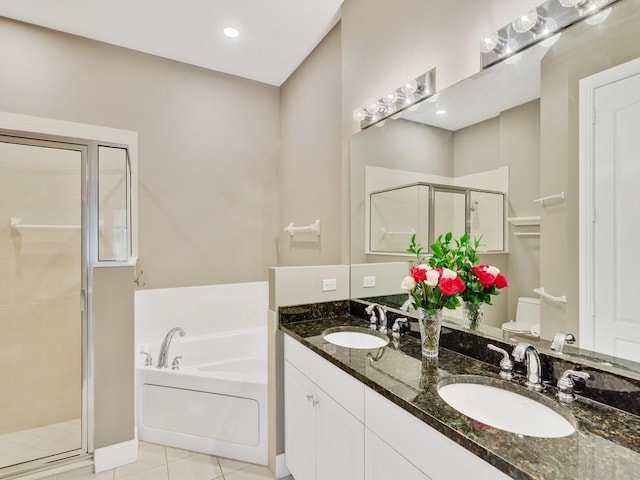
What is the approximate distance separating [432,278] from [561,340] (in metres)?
0.44

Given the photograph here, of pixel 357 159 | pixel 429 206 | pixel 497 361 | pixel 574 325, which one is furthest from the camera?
pixel 357 159

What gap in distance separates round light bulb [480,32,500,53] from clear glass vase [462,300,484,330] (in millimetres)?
1041

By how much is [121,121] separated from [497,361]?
3.08 metres

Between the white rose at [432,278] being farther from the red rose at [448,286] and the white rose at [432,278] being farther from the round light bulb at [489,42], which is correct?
the round light bulb at [489,42]

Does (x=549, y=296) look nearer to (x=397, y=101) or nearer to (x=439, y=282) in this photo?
(x=439, y=282)

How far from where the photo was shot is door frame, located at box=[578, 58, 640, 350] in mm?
1011

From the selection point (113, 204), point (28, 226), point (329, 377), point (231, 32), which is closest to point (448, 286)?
point (329, 377)

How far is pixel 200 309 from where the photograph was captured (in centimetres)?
297

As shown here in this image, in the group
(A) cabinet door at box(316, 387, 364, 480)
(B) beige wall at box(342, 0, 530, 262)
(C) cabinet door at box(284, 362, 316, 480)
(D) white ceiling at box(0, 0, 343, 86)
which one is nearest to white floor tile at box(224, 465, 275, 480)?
(C) cabinet door at box(284, 362, 316, 480)

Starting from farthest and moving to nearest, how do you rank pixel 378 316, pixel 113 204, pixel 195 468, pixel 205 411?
pixel 113 204
pixel 205 411
pixel 195 468
pixel 378 316

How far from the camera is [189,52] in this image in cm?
280

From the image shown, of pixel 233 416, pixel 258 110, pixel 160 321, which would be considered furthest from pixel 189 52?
pixel 233 416

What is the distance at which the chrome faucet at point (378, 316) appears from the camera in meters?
1.78

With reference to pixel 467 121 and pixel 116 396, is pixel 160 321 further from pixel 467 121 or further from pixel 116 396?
pixel 467 121
